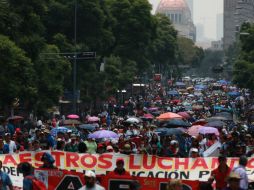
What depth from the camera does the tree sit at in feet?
126

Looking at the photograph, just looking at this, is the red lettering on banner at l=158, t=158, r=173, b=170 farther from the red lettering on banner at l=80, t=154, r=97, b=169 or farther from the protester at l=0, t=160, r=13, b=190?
the protester at l=0, t=160, r=13, b=190

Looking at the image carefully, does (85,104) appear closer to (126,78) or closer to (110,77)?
(110,77)

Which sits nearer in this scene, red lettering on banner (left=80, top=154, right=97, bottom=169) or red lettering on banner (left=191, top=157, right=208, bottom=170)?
red lettering on banner (left=191, top=157, right=208, bottom=170)

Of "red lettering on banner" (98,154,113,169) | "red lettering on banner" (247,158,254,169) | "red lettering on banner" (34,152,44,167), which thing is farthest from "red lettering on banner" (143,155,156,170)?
"red lettering on banner" (34,152,44,167)

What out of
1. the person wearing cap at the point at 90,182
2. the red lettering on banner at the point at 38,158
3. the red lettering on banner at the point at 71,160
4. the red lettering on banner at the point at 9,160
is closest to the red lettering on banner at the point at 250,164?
the red lettering on banner at the point at 71,160

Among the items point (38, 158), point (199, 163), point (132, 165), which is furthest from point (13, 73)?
point (199, 163)

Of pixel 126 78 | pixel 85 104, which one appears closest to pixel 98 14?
pixel 85 104

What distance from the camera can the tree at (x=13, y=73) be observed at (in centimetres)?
3834

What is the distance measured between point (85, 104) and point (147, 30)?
16.8 metres

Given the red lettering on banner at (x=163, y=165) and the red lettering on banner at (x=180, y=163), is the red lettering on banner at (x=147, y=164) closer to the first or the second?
the red lettering on banner at (x=163, y=165)

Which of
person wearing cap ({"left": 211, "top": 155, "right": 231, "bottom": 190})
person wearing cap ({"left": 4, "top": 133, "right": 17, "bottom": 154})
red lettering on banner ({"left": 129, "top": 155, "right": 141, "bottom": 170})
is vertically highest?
person wearing cap ({"left": 211, "top": 155, "right": 231, "bottom": 190})

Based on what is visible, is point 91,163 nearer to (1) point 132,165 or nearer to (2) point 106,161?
(2) point 106,161

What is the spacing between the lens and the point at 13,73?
3947cm

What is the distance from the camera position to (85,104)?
72.1m
